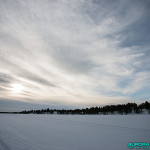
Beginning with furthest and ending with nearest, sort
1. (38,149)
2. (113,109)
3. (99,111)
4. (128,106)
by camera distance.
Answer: (99,111), (113,109), (128,106), (38,149)

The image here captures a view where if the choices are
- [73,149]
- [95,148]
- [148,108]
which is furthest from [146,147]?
[148,108]

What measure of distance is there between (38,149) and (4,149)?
1.94 m

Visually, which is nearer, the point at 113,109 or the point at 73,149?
the point at 73,149

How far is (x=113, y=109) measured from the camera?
103 metres

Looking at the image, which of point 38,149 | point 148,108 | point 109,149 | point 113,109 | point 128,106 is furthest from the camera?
point 113,109

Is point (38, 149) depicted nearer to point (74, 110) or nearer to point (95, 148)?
point (95, 148)

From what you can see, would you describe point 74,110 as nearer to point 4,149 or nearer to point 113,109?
point 113,109

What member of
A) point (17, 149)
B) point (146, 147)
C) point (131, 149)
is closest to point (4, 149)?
point (17, 149)

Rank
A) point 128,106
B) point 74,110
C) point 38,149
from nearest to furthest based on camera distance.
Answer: point 38,149, point 128,106, point 74,110

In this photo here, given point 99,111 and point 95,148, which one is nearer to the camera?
A: point 95,148

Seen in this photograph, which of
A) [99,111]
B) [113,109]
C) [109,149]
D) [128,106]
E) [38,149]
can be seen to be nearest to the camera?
[38,149]

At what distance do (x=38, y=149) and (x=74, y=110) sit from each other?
160727 mm

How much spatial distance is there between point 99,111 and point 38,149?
11757 centimetres

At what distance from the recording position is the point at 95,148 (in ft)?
24.1
